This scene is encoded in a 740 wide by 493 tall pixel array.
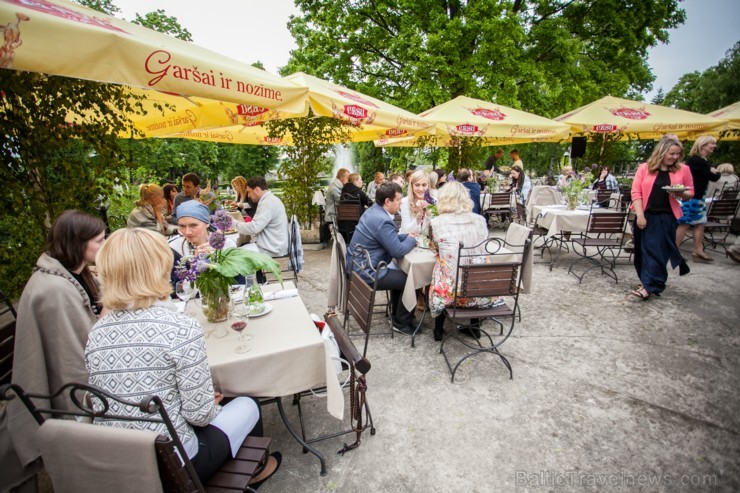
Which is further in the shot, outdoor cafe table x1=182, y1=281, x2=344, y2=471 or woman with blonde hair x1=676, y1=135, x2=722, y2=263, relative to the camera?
woman with blonde hair x1=676, y1=135, x2=722, y2=263

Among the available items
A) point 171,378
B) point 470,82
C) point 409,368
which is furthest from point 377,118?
point 470,82

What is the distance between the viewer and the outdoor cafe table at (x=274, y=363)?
77.2 inches

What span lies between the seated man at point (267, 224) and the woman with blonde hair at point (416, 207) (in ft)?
5.81

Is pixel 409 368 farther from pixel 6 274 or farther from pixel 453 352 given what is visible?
pixel 6 274

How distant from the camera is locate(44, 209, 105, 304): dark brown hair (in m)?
1.98

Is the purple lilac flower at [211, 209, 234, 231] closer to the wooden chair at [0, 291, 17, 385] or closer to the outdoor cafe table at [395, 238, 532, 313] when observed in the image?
the wooden chair at [0, 291, 17, 385]

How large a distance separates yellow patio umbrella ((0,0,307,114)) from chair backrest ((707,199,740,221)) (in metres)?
8.69

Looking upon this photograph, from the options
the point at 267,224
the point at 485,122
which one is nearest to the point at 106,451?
the point at 267,224

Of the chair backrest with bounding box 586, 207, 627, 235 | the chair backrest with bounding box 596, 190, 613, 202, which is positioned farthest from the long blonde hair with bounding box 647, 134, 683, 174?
the chair backrest with bounding box 596, 190, 613, 202

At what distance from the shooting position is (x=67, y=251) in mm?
1990

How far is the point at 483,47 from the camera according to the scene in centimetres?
1139

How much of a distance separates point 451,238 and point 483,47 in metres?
10.6

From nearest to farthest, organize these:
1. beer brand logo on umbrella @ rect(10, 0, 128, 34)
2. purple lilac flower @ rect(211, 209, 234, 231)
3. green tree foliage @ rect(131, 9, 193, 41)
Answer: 1. beer brand logo on umbrella @ rect(10, 0, 128, 34)
2. purple lilac flower @ rect(211, 209, 234, 231)
3. green tree foliage @ rect(131, 9, 193, 41)

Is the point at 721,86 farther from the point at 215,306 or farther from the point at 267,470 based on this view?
the point at 267,470
